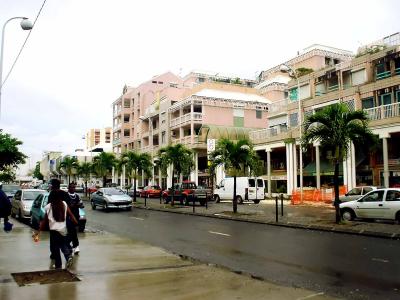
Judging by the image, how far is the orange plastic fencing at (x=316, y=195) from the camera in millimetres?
32956

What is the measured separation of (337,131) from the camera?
1809cm

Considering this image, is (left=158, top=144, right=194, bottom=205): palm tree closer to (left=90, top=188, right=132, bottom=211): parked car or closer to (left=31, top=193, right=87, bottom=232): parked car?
(left=90, top=188, right=132, bottom=211): parked car

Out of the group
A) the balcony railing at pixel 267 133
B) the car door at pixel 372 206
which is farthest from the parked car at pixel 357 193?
the balcony railing at pixel 267 133

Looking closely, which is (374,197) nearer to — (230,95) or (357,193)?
(357,193)

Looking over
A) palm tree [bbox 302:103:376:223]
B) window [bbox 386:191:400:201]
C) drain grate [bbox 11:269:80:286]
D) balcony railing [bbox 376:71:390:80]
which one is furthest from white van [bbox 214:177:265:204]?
drain grate [bbox 11:269:80:286]

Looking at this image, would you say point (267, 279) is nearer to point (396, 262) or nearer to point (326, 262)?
point (326, 262)

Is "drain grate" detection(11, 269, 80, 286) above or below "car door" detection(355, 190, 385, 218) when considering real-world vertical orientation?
below

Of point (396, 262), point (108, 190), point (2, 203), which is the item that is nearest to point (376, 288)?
point (396, 262)

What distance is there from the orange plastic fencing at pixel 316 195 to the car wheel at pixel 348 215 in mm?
12954

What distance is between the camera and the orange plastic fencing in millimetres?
32956

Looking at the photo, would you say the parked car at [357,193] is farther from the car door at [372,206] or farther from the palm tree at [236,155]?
the car door at [372,206]

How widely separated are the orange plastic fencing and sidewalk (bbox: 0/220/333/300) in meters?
24.2

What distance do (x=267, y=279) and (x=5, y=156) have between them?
111 ft

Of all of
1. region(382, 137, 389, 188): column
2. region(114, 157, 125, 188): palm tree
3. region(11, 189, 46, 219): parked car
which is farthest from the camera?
region(114, 157, 125, 188): palm tree
